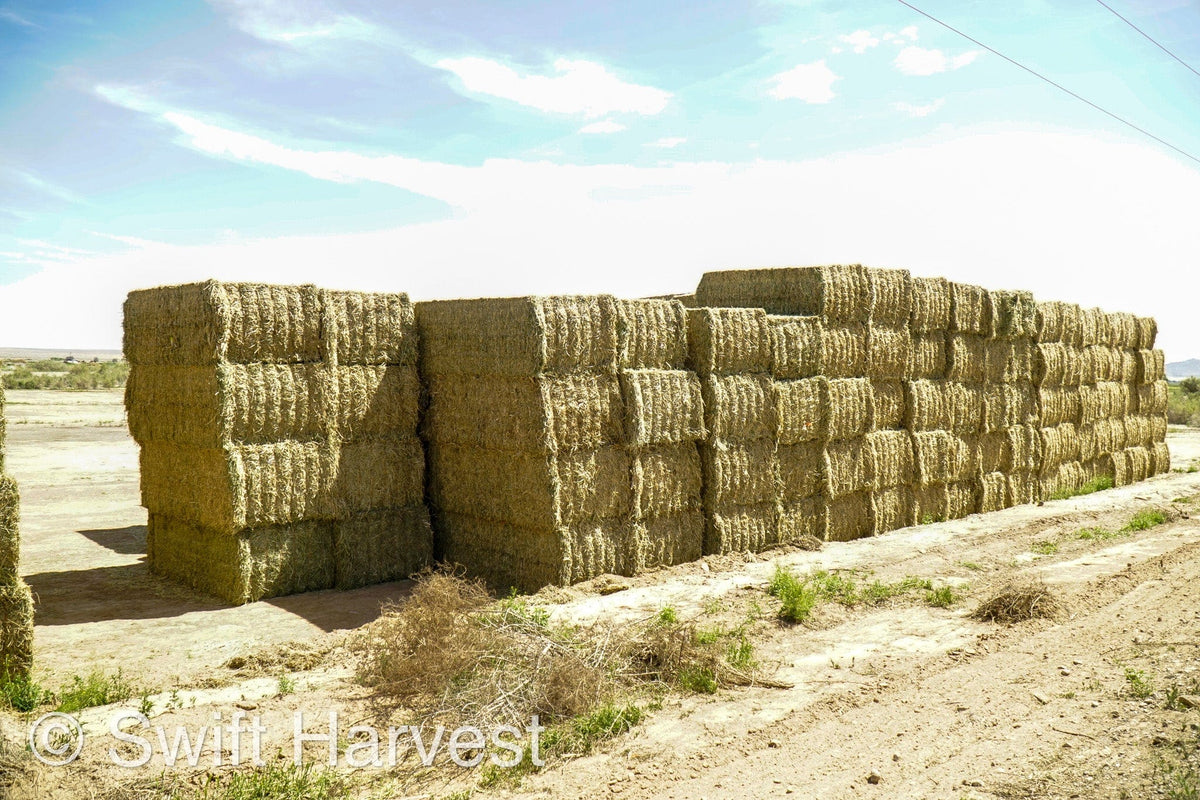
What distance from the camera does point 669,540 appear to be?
11.9 meters

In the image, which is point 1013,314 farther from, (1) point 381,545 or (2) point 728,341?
(1) point 381,545

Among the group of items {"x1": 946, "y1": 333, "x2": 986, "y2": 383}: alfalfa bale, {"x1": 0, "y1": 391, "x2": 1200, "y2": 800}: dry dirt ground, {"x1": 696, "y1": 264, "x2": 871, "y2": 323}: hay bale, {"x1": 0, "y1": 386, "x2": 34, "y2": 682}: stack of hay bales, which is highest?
{"x1": 696, "y1": 264, "x2": 871, "y2": 323}: hay bale

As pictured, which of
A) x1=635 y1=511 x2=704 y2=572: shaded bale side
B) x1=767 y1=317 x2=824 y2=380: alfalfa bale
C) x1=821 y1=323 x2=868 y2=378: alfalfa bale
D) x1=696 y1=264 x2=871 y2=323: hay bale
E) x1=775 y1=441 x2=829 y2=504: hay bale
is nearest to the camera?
x1=635 y1=511 x2=704 y2=572: shaded bale side

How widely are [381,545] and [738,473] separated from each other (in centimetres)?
500

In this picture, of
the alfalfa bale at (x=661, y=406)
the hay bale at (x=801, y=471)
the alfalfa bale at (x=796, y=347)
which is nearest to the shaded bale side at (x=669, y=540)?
the alfalfa bale at (x=661, y=406)

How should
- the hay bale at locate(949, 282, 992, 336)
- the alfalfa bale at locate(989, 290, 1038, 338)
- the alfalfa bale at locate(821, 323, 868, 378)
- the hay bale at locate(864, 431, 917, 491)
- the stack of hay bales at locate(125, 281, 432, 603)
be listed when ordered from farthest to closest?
the alfalfa bale at locate(989, 290, 1038, 338)
the hay bale at locate(949, 282, 992, 336)
the hay bale at locate(864, 431, 917, 491)
the alfalfa bale at locate(821, 323, 868, 378)
the stack of hay bales at locate(125, 281, 432, 603)

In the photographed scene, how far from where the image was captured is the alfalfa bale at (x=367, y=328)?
10859 mm

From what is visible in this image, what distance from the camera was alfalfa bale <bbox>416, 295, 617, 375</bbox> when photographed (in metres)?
10.4

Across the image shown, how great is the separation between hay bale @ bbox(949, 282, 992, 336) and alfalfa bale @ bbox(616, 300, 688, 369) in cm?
660

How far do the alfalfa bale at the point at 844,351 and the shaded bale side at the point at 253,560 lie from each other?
25.7 feet

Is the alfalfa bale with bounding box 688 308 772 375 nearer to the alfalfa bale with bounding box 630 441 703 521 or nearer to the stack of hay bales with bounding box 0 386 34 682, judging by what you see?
the alfalfa bale with bounding box 630 441 703 521

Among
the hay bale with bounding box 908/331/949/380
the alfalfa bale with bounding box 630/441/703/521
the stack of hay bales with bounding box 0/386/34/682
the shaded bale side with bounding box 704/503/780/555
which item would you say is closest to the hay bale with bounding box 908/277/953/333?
the hay bale with bounding box 908/331/949/380

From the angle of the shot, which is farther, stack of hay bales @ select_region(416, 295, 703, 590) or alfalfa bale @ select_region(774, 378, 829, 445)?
alfalfa bale @ select_region(774, 378, 829, 445)

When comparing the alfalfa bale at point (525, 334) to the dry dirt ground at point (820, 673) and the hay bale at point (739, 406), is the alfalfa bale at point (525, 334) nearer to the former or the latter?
the hay bale at point (739, 406)
